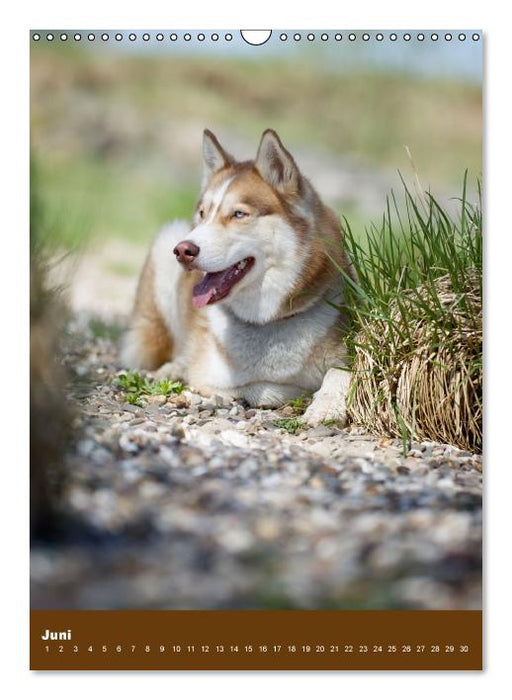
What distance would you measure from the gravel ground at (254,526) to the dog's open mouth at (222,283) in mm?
795

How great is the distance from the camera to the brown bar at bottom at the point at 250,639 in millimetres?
3305

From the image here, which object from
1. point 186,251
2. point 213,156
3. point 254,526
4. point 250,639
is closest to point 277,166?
point 213,156

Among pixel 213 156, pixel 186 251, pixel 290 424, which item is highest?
pixel 213 156

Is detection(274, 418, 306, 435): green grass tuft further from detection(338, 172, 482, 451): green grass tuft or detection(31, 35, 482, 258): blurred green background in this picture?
detection(31, 35, 482, 258): blurred green background

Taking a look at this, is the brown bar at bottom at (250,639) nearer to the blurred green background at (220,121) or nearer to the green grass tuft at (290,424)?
the green grass tuft at (290,424)

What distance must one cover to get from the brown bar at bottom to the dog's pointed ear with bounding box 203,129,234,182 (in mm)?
2479

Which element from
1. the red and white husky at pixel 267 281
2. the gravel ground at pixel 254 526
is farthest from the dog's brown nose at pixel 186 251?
the gravel ground at pixel 254 526

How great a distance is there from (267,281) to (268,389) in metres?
0.60

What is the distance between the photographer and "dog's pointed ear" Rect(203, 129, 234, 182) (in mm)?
4738

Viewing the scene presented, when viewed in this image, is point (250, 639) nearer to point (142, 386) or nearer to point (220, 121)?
point (142, 386)

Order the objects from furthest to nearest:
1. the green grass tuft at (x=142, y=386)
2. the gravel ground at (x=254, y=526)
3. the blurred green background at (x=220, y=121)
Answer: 1. the green grass tuft at (x=142, y=386)
2. the blurred green background at (x=220, y=121)
3. the gravel ground at (x=254, y=526)

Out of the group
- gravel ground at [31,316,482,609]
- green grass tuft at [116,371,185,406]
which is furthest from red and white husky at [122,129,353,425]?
gravel ground at [31,316,482,609]

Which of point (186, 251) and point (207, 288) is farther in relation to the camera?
point (207, 288)

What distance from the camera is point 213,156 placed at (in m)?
4.80
